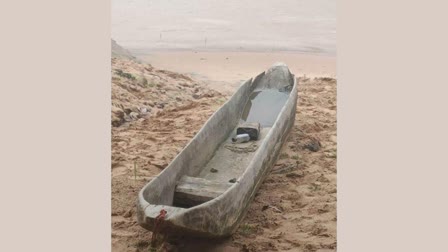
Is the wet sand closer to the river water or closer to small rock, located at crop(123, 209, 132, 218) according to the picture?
the river water

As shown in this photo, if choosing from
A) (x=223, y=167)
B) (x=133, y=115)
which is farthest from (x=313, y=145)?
(x=133, y=115)

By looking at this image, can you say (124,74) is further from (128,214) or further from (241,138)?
(128,214)

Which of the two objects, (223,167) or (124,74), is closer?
(223,167)

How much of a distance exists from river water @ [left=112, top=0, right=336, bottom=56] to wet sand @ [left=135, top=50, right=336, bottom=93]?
4.0 inches

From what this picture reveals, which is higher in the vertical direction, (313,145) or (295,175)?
(313,145)

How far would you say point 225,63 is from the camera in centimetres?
606

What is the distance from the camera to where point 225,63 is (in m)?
6.06

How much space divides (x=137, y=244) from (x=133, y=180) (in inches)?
38.4

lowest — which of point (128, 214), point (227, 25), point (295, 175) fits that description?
point (128, 214)

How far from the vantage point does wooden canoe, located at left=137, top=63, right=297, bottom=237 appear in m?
3.20

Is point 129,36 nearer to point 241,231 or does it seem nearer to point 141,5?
point 141,5

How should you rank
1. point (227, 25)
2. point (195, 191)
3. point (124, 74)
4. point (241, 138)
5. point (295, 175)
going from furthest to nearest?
point (124, 74)
point (227, 25)
point (241, 138)
point (295, 175)
point (195, 191)

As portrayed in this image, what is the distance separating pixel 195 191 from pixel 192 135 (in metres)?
1.70

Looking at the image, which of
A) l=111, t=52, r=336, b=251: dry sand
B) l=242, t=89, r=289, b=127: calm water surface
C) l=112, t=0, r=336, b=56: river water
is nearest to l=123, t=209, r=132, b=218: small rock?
l=111, t=52, r=336, b=251: dry sand
